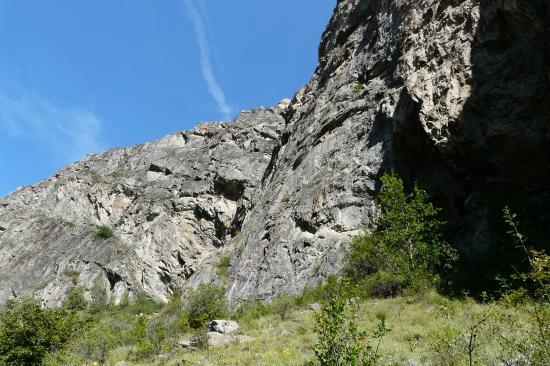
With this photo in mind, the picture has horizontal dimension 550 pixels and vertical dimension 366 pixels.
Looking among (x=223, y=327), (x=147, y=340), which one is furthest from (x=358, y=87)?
(x=147, y=340)

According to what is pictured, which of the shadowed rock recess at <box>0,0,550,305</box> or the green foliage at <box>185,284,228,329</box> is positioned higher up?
the shadowed rock recess at <box>0,0,550,305</box>

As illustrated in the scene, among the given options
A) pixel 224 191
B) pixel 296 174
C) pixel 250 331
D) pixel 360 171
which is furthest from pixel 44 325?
pixel 224 191

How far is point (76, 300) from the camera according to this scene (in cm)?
4988

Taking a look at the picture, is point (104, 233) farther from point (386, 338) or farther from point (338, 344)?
point (338, 344)

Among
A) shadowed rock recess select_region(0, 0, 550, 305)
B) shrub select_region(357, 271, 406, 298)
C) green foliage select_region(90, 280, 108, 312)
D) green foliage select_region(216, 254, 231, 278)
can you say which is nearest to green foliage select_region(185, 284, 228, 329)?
shadowed rock recess select_region(0, 0, 550, 305)

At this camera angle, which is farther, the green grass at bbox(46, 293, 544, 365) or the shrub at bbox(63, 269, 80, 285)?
the shrub at bbox(63, 269, 80, 285)

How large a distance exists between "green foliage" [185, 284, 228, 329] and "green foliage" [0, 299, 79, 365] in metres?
4.30

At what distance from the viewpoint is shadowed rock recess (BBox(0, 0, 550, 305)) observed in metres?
16.5

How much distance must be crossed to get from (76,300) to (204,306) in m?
39.2

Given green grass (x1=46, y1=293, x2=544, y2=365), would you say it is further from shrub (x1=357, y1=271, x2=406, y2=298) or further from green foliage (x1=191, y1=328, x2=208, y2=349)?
shrub (x1=357, y1=271, x2=406, y2=298)

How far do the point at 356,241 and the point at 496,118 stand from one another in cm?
752

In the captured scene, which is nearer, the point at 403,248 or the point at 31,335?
the point at 31,335

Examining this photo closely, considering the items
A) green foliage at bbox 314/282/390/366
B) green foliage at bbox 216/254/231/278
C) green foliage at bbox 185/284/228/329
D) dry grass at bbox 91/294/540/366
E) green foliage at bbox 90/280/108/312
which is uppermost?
green foliage at bbox 90/280/108/312

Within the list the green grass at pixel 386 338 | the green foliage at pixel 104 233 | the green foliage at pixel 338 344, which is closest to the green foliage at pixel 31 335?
the green grass at pixel 386 338
